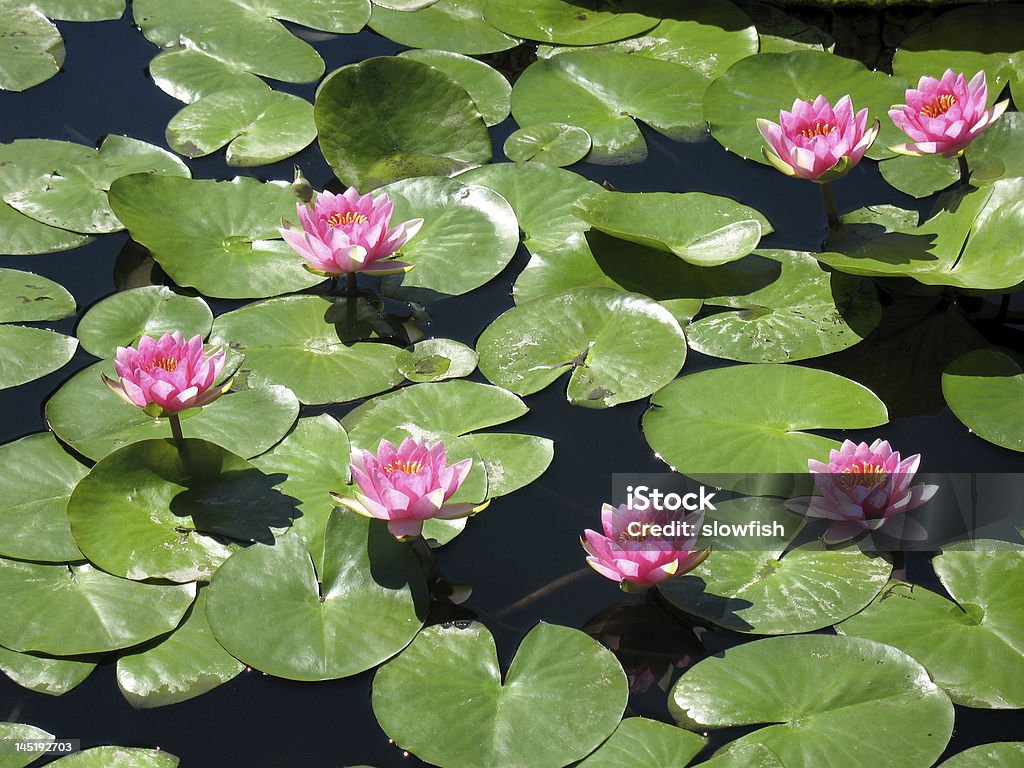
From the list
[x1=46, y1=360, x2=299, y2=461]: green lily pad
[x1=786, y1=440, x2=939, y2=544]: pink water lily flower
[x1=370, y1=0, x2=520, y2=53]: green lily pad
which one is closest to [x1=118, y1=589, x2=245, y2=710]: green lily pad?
[x1=46, y1=360, x2=299, y2=461]: green lily pad

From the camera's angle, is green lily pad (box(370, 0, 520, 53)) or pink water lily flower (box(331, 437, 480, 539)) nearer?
pink water lily flower (box(331, 437, 480, 539))

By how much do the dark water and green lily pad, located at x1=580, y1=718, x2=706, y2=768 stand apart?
64 millimetres

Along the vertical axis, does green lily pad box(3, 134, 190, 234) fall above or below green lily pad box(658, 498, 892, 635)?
above

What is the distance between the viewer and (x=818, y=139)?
9.95 feet

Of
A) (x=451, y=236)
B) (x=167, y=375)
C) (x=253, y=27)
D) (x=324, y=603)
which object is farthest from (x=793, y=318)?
(x=253, y=27)

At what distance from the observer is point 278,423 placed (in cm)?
270

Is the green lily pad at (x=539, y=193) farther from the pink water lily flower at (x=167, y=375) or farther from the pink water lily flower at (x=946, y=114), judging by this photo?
the pink water lily flower at (x=167, y=375)

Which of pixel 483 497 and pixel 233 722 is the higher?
pixel 483 497

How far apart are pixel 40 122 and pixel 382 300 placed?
1.74m

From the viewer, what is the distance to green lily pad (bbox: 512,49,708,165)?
378 cm

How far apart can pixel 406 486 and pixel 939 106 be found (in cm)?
222

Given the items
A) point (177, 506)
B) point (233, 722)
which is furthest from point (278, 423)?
point (233, 722)

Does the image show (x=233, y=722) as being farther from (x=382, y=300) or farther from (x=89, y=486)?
(x=382, y=300)

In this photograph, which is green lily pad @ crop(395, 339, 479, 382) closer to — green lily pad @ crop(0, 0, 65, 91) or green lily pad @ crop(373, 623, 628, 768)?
green lily pad @ crop(373, 623, 628, 768)
